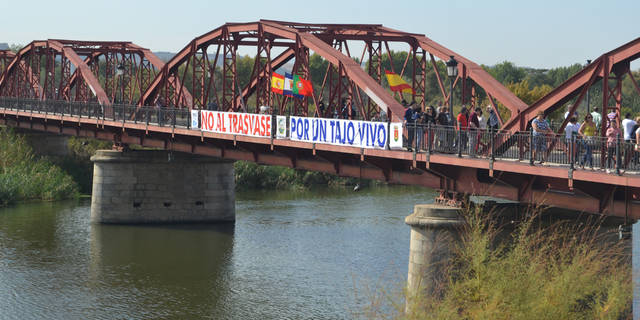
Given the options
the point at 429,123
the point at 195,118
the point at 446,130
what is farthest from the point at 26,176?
the point at 446,130

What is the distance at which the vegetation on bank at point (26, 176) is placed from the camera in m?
59.2

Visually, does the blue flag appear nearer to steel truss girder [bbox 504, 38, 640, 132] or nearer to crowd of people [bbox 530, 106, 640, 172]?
steel truss girder [bbox 504, 38, 640, 132]

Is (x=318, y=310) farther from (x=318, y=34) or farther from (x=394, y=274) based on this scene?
(x=318, y=34)

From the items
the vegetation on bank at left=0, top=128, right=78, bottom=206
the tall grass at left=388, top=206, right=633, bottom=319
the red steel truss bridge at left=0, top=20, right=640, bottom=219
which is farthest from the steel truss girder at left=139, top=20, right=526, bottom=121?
the vegetation on bank at left=0, top=128, right=78, bottom=206

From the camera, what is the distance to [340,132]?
1184 inches

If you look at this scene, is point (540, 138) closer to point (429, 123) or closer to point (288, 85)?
point (429, 123)

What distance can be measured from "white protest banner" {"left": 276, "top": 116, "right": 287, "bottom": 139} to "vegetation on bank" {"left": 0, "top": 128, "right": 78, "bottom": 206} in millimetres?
29810

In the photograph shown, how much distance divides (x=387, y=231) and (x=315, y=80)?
73930 millimetres

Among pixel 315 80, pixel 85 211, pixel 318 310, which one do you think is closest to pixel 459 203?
pixel 318 310

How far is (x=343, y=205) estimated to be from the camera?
56.1m

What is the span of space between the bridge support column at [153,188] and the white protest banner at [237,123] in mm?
10776

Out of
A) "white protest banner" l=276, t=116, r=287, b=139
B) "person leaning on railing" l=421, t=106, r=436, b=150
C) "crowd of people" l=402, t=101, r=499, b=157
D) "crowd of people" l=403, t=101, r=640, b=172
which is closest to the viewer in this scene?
"crowd of people" l=403, t=101, r=640, b=172

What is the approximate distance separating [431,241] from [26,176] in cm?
4205

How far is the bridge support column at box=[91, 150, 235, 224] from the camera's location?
4988 cm
